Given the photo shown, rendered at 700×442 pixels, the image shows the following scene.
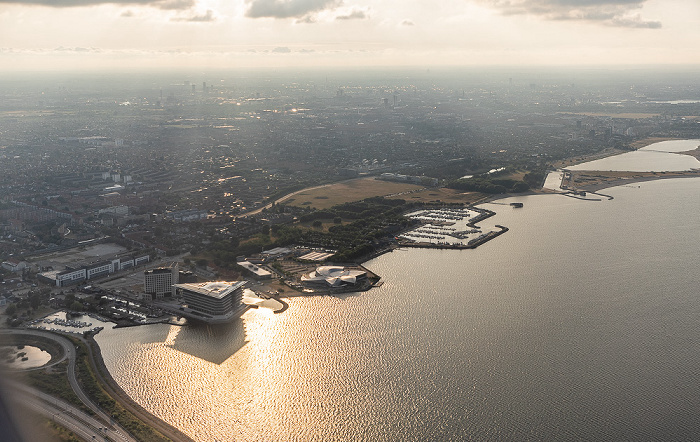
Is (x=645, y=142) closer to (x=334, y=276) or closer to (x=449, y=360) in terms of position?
(x=334, y=276)

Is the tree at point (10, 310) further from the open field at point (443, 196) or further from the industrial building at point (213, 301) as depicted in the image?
the open field at point (443, 196)

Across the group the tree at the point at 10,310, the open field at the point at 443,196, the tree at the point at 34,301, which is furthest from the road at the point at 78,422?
the open field at the point at 443,196

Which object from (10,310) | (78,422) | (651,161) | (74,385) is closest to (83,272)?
(10,310)

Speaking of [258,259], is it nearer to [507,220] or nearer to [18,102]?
[507,220]

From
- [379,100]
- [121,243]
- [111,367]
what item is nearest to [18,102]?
[379,100]

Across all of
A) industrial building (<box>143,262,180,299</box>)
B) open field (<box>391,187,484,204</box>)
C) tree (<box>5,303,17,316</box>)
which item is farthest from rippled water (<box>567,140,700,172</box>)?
tree (<box>5,303,17,316</box>)

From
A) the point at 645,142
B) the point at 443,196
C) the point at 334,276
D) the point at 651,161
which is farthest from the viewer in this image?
the point at 645,142

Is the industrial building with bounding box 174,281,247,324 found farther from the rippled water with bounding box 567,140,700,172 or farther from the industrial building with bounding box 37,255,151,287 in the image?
the rippled water with bounding box 567,140,700,172
